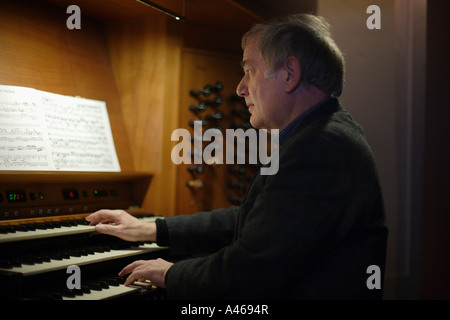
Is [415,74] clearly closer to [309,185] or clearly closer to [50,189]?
[309,185]

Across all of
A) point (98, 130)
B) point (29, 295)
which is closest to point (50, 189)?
point (98, 130)

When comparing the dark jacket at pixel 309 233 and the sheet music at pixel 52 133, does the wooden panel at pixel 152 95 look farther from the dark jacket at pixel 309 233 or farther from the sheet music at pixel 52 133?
the dark jacket at pixel 309 233

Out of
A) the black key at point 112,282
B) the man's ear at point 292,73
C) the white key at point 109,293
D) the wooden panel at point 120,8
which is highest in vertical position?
the wooden panel at point 120,8

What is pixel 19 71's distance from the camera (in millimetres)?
2111

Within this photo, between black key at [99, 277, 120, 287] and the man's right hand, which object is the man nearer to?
black key at [99, 277, 120, 287]

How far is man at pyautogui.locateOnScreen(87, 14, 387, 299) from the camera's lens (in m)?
1.20

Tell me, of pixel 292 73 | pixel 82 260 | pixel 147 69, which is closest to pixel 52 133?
pixel 82 260

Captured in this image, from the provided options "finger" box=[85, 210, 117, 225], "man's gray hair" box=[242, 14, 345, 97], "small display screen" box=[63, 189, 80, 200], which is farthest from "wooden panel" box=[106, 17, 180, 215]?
"man's gray hair" box=[242, 14, 345, 97]

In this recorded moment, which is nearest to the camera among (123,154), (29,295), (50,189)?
(29,295)

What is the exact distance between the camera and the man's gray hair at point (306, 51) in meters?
1.53

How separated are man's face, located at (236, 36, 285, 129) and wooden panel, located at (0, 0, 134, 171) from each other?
3.93ft

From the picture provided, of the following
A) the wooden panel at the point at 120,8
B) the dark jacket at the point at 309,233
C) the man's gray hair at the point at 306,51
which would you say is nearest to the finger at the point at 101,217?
the dark jacket at the point at 309,233
